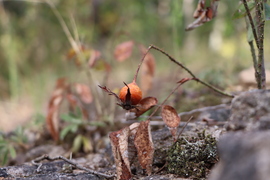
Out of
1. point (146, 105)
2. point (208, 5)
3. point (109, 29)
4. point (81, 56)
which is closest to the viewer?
point (146, 105)

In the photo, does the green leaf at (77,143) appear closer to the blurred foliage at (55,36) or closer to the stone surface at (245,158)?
the stone surface at (245,158)

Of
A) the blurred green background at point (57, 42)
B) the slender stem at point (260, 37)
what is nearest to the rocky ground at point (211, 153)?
the slender stem at point (260, 37)

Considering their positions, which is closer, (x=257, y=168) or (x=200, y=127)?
(x=257, y=168)

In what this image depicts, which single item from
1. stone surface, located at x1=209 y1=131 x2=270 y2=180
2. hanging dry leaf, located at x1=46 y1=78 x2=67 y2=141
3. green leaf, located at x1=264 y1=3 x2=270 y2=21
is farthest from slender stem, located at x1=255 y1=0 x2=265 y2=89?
hanging dry leaf, located at x1=46 y1=78 x2=67 y2=141

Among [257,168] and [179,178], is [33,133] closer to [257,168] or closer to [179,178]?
[179,178]

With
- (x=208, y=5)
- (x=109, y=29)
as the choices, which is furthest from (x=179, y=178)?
(x=109, y=29)
